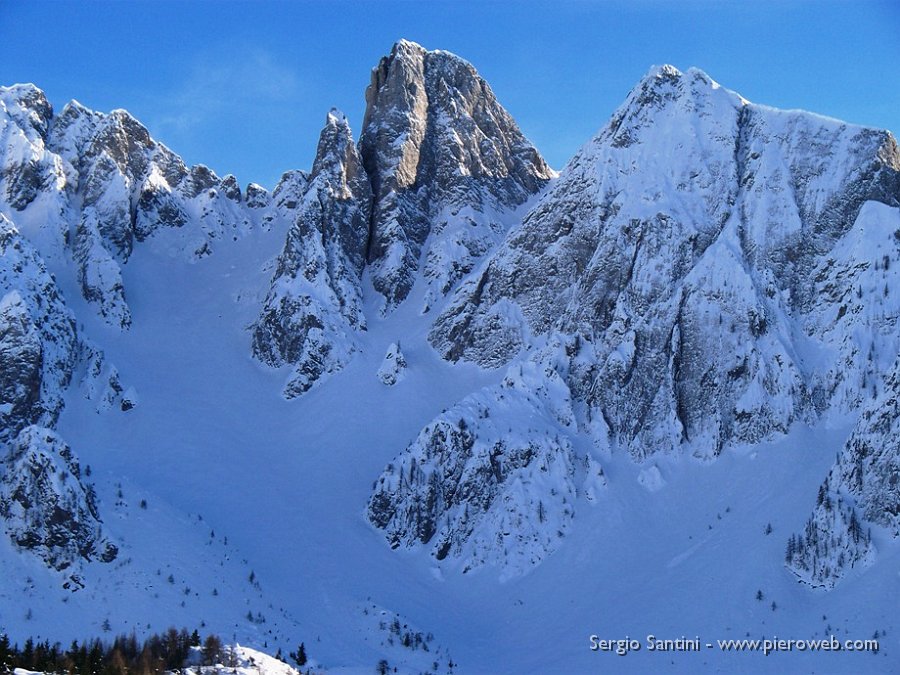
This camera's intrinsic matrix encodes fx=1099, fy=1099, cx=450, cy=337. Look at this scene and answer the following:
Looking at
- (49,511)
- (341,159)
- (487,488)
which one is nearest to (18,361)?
(49,511)

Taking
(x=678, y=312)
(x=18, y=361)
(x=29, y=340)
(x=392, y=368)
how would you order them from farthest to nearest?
Result: 1. (x=392, y=368)
2. (x=678, y=312)
3. (x=29, y=340)
4. (x=18, y=361)

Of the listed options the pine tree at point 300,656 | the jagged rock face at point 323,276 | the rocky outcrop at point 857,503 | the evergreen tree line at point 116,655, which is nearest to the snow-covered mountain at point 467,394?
the rocky outcrop at point 857,503

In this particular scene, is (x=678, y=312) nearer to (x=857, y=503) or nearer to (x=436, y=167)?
(x=857, y=503)

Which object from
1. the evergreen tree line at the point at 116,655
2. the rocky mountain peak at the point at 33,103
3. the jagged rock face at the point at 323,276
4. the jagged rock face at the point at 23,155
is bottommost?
the evergreen tree line at the point at 116,655

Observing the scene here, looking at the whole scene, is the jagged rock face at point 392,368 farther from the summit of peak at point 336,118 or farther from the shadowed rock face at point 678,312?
the summit of peak at point 336,118

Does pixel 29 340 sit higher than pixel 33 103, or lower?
lower

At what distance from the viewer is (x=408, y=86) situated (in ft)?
457

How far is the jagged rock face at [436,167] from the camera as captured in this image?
126125 millimetres

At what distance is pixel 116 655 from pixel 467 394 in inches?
1996

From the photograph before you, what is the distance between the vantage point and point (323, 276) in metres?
120

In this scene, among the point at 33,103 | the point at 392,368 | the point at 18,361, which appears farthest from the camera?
the point at 33,103

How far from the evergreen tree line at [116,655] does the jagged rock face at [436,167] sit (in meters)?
61.5

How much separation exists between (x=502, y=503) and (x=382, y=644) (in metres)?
18.7

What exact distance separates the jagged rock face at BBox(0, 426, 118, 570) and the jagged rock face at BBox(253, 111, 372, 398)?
34942 millimetres
